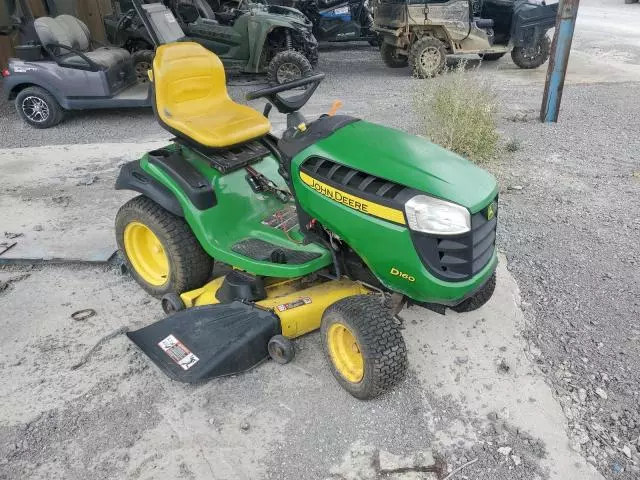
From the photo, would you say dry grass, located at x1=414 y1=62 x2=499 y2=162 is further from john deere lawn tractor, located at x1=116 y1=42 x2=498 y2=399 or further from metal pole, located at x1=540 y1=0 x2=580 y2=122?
john deere lawn tractor, located at x1=116 y1=42 x2=498 y2=399

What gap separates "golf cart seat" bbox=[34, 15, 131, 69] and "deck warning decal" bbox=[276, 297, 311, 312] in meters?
5.14

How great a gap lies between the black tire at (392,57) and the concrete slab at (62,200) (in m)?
5.29

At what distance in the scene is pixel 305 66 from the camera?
778 cm

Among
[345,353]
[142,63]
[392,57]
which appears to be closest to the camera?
[345,353]

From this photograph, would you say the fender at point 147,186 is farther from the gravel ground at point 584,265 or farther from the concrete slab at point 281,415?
the gravel ground at point 584,265

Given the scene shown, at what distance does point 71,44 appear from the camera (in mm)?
6582

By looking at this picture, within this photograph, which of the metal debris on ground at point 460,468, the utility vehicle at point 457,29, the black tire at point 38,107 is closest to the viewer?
the metal debris on ground at point 460,468

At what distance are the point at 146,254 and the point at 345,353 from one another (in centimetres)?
146

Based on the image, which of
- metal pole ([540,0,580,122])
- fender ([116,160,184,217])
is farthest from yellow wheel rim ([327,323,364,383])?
metal pole ([540,0,580,122])

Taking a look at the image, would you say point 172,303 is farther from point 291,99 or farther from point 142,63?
point 142,63

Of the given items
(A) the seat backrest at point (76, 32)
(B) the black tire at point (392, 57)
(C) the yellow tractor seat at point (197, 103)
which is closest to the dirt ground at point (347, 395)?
(C) the yellow tractor seat at point (197, 103)

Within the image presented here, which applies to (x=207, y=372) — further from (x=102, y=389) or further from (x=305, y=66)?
(x=305, y=66)

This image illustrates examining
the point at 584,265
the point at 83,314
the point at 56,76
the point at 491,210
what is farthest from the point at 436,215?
the point at 56,76

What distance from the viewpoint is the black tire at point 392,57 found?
378 inches
